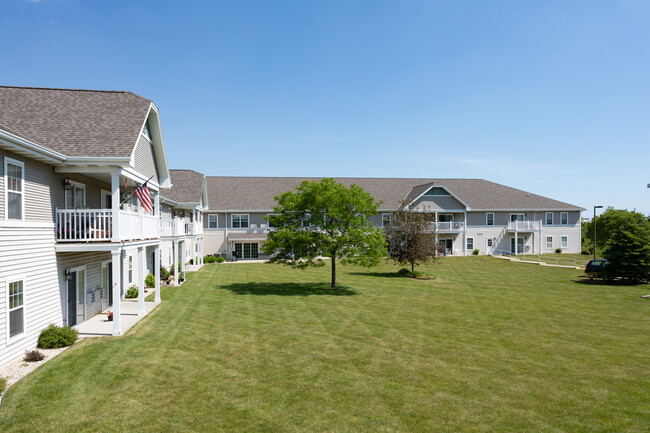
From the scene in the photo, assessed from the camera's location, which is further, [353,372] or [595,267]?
[595,267]

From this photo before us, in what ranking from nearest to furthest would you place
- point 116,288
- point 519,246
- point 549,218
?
point 116,288, point 519,246, point 549,218

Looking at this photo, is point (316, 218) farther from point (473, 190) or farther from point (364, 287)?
point (473, 190)

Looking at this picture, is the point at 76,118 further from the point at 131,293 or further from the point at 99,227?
the point at 131,293

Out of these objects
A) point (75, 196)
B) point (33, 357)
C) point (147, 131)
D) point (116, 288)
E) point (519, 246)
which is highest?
point (147, 131)

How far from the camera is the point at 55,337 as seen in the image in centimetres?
1270

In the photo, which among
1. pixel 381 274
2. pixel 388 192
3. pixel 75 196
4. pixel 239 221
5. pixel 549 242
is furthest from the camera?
pixel 388 192

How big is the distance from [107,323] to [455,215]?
44610 millimetres

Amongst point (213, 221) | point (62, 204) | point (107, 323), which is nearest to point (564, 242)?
point (213, 221)

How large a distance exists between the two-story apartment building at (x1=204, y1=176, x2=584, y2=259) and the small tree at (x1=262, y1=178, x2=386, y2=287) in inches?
930

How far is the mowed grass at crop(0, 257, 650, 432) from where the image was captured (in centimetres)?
802

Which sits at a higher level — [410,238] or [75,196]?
[75,196]

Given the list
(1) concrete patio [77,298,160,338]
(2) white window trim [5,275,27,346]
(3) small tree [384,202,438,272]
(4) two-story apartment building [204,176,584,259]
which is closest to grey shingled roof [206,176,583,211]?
(4) two-story apartment building [204,176,584,259]

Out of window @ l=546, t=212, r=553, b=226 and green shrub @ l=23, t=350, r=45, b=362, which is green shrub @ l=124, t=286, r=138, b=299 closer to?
green shrub @ l=23, t=350, r=45, b=362

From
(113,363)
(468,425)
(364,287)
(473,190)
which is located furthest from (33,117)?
(473,190)
